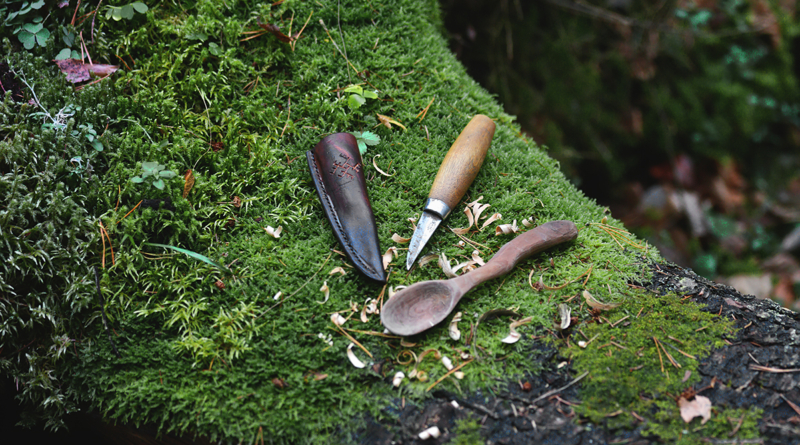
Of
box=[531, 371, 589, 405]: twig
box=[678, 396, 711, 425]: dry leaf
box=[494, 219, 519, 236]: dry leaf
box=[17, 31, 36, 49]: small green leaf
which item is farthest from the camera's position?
box=[17, 31, 36, 49]: small green leaf

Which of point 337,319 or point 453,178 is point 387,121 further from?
point 337,319

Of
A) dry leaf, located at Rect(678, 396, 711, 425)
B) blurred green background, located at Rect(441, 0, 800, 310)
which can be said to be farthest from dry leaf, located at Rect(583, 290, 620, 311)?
blurred green background, located at Rect(441, 0, 800, 310)

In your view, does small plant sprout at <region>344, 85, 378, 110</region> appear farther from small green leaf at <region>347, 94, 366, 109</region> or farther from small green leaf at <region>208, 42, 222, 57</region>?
small green leaf at <region>208, 42, 222, 57</region>

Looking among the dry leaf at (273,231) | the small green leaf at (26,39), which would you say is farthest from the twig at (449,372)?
the small green leaf at (26,39)

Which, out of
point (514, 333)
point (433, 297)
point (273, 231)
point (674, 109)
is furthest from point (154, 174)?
point (674, 109)

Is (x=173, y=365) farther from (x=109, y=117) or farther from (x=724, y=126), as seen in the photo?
(x=724, y=126)
